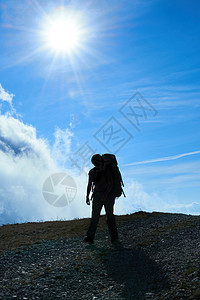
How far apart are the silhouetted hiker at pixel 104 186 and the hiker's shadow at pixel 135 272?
2157mm

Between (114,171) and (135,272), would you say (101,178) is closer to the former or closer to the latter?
(114,171)

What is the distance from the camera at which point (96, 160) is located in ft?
44.9

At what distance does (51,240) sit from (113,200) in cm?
393

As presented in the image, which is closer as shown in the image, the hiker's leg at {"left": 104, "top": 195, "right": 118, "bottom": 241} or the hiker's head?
the hiker's head

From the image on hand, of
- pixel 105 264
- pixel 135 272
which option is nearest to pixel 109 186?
pixel 105 264

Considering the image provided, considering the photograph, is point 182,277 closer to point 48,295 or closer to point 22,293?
point 48,295

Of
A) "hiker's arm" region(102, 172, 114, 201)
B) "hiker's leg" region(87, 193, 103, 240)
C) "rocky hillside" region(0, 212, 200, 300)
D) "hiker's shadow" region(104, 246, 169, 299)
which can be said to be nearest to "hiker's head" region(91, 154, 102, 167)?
"hiker's arm" region(102, 172, 114, 201)

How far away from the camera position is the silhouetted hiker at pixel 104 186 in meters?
13.7

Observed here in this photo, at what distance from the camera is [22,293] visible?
8141mm

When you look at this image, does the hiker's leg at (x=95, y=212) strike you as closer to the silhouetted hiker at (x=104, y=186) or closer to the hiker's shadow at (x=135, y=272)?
the silhouetted hiker at (x=104, y=186)

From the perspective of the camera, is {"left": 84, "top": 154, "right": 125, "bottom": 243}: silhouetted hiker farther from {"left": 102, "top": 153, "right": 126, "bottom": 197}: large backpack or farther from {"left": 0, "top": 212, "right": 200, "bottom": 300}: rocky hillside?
{"left": 0, "top": 212, "right": 200, "bottom": 300}: rocky hillside

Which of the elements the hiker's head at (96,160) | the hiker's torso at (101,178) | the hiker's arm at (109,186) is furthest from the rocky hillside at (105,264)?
the hiker's head at (96,160)

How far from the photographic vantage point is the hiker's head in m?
13.7

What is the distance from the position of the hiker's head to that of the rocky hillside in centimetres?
362
